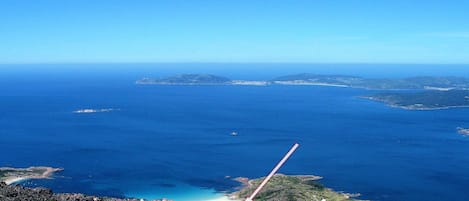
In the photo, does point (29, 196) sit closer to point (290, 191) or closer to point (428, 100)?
point (290, 191)

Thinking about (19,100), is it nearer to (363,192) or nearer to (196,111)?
(196,111)

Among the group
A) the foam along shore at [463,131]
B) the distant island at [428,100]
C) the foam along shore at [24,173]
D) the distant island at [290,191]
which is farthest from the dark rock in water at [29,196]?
the distant island at [428,100]

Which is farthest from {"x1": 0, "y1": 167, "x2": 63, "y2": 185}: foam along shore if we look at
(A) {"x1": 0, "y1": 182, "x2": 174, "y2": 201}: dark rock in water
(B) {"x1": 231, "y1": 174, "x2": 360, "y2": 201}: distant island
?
(A) {"x1": 0, "y1": 182, "x2": 174, "y2": 201}: dark rock in water

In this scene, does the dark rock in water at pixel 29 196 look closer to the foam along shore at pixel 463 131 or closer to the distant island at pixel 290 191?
the distant island at pixel 290 191

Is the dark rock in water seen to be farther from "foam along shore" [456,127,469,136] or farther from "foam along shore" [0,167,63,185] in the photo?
"foam along shore" [456,127,469,136]

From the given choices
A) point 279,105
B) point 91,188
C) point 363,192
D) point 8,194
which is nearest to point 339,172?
point 363,192

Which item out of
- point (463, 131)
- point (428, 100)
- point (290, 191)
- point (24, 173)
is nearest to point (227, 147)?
point (24, 173)
